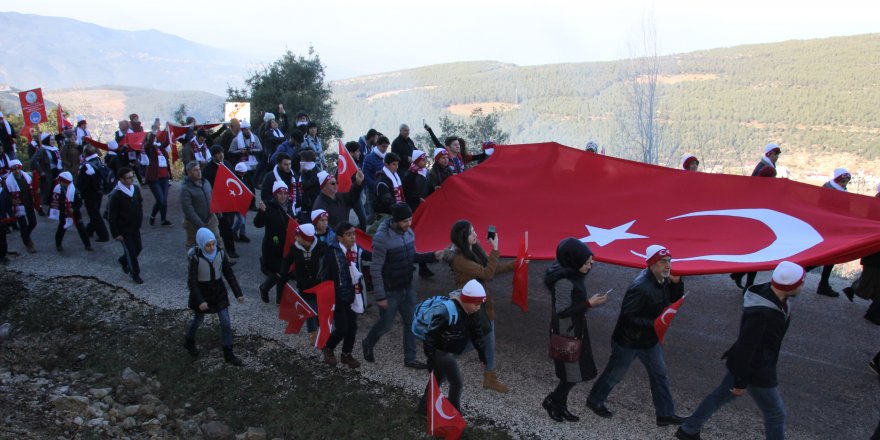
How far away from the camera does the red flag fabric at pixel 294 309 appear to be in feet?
25.6

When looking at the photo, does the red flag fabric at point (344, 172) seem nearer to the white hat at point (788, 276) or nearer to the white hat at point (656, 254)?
the white hat at point (656, 254)

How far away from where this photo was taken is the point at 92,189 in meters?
12.1

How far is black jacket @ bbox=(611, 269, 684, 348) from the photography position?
5.91m

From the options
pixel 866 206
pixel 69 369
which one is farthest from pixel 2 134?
pixel 866 206

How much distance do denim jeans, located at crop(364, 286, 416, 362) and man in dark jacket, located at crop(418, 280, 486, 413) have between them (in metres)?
1.62

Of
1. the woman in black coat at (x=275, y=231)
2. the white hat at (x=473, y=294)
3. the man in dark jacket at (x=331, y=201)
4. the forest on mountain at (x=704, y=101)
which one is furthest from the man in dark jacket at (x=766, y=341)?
the forest on mountain at (x=704, y=101)

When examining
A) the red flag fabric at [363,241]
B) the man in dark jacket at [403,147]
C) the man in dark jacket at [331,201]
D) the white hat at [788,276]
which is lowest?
the red flag fabric at [363,241]

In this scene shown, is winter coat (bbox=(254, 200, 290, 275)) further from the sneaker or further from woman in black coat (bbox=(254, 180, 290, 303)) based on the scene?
the sneaker

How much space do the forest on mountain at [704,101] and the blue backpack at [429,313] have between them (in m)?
44.9

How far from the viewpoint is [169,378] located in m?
7.82

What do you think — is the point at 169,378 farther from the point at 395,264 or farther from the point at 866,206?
the point at 866,206

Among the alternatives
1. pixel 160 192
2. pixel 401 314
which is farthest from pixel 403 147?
pixel 401 314

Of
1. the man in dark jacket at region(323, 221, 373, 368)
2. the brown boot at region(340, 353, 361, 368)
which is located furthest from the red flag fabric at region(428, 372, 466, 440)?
the brown boot at region(340, 353, 361, 368)

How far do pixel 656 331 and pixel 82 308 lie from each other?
8.25 metres
